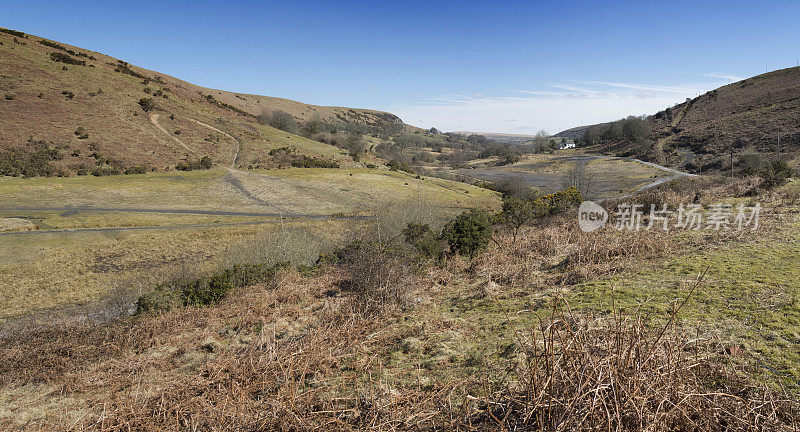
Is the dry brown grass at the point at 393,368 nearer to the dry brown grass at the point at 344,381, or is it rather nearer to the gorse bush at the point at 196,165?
the dry brown grass at the point at 344,381

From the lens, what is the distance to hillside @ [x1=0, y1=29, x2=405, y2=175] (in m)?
41.7

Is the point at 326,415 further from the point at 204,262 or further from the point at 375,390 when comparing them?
the point at 204,262

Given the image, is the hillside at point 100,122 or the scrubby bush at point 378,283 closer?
the scrubby bush at point 378,283

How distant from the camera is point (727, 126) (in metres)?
73.7

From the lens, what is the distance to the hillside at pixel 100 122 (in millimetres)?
41656

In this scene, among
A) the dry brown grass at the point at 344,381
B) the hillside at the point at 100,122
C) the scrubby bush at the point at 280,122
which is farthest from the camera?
the scrubby bush at the point at 280,122

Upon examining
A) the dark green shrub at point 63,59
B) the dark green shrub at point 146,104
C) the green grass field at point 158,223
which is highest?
the dark green shrub at point 63,59

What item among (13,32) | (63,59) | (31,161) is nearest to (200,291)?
(31,161)

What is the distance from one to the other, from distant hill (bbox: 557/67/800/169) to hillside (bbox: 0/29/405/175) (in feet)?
231

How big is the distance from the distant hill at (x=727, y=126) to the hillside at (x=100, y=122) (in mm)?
70506

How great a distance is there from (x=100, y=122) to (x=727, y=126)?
11585 cm

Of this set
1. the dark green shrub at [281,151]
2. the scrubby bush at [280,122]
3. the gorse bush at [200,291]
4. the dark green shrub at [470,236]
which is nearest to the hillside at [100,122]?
the dark green shrub at [281,151]

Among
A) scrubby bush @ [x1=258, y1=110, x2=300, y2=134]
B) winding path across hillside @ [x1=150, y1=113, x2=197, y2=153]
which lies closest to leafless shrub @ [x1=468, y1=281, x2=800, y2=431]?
winding path across hillside @ [x1=150, y1=113, x2=197, y2=153]

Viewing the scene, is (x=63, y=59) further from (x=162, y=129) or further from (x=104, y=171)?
(x=104, y=171)
